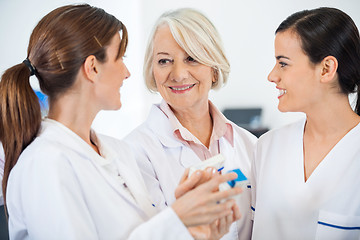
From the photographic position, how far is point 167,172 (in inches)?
52.7

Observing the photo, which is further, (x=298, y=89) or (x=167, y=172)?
(x=167, y=172)

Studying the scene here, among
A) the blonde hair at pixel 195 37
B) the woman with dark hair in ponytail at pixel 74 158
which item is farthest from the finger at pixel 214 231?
the blonde hair at pixel 195 37

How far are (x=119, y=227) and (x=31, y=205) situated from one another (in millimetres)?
233

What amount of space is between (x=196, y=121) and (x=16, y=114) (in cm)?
78

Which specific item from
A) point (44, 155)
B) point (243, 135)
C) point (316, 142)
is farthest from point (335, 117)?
point (44, 155)

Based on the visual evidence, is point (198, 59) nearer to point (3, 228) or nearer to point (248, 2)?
point (3, 228)

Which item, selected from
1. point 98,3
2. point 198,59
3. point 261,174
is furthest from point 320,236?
point 98,3

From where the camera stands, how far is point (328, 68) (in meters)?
1.18

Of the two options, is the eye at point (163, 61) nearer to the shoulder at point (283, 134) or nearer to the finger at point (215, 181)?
the shoulder at point (283, 134)

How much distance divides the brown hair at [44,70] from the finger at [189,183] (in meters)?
0.40

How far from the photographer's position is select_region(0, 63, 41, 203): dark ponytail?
3.06 feet

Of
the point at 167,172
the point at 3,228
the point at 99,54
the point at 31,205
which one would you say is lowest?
the point at 3,228

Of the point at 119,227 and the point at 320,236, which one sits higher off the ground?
the point at 119,227

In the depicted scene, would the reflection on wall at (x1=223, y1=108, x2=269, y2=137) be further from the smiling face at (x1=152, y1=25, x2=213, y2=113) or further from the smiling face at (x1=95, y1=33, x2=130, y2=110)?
the smiling face at (x1=95, y1=33, x2=130, y2=110)
